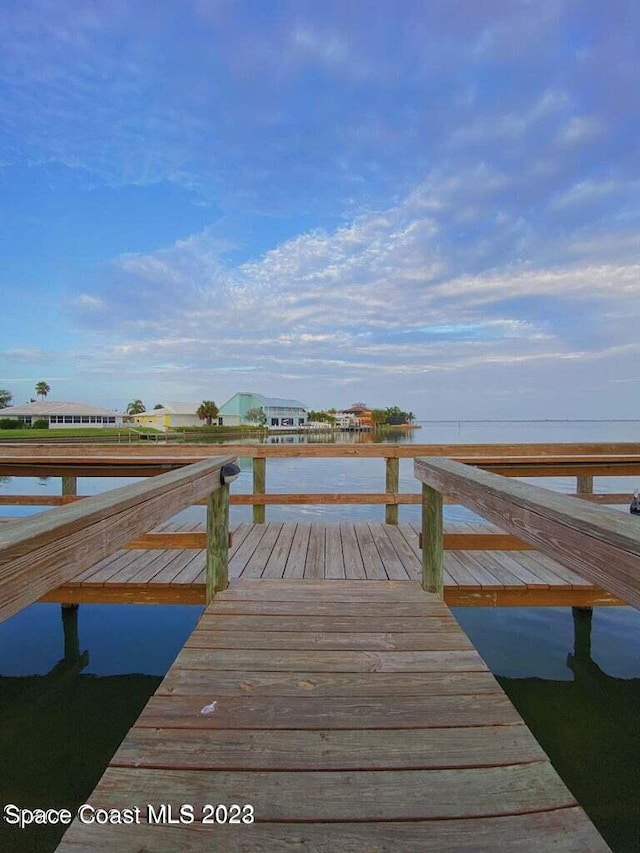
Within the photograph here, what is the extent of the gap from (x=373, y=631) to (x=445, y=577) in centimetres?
107

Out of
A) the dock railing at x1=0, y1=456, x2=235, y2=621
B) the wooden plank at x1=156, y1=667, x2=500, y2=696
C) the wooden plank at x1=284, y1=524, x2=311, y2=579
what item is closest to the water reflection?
the wooden plank at x1=156, y1=667, x2=500, y2=696

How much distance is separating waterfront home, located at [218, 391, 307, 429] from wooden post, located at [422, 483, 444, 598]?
214 feet

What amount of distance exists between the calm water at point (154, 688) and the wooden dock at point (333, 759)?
1.02 metres

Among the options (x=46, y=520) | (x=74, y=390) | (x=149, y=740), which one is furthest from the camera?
(x=74, y=390)

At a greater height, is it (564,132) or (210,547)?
(564,132)

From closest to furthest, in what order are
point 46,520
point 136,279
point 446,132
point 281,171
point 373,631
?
1. point 46,520
2. point 373,631
3. point 446,132
4. point 281,171
5. point 136,279

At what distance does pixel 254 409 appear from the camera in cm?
7044

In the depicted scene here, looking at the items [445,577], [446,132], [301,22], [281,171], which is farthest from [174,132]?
[445,577]

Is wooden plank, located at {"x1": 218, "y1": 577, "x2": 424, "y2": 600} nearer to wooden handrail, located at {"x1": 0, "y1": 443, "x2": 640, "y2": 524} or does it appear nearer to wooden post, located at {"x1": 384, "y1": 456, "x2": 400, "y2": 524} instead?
wooden handrail, located at {"x1": 0, "y1": 443, "x2": 640, "y2": 524}

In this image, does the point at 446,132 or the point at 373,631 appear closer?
the point at 373,631

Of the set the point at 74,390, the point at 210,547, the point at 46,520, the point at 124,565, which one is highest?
the point at 74,390

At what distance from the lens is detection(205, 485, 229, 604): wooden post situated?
2465 millimetres

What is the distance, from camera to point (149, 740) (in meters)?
1.23

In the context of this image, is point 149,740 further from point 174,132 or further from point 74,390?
point 74,390
